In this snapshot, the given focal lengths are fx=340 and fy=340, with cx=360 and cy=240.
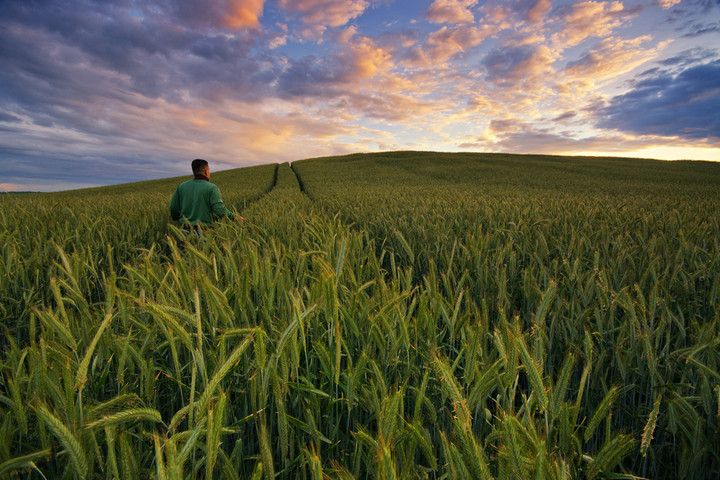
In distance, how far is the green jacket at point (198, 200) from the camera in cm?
551

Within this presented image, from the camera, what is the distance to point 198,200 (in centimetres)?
554

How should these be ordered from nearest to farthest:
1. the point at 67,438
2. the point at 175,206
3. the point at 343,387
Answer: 1. the point at 67,438
2. the point at 343,387
3. the point at 175,206

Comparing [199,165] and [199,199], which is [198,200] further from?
[199,165]

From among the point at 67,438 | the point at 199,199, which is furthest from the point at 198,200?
the point at 67,438

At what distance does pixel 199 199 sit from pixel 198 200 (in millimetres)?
23

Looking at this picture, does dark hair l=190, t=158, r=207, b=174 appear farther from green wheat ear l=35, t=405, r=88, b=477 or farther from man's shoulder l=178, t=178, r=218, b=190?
green wheat ear l=35, t=405, r=88, b=477

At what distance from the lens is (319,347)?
96cm

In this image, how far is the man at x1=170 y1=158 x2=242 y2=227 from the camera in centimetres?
551

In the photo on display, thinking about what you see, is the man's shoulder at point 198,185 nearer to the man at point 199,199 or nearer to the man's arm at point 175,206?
the man at point 199,199

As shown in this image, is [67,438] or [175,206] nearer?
[67,438]

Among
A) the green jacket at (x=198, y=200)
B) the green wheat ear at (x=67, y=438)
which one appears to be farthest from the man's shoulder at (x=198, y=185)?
the green wheat ear at (x=67, y=438)

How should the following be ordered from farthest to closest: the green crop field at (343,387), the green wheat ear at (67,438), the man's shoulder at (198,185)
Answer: the man's shoulder at (198,185) → the green crop field at (343,387) → the green wheat ear at (67,438)

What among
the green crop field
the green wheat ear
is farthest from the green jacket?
the green wheat ear

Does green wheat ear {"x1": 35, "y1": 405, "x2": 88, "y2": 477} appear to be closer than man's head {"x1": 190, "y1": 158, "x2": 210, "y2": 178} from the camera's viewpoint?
Yes
